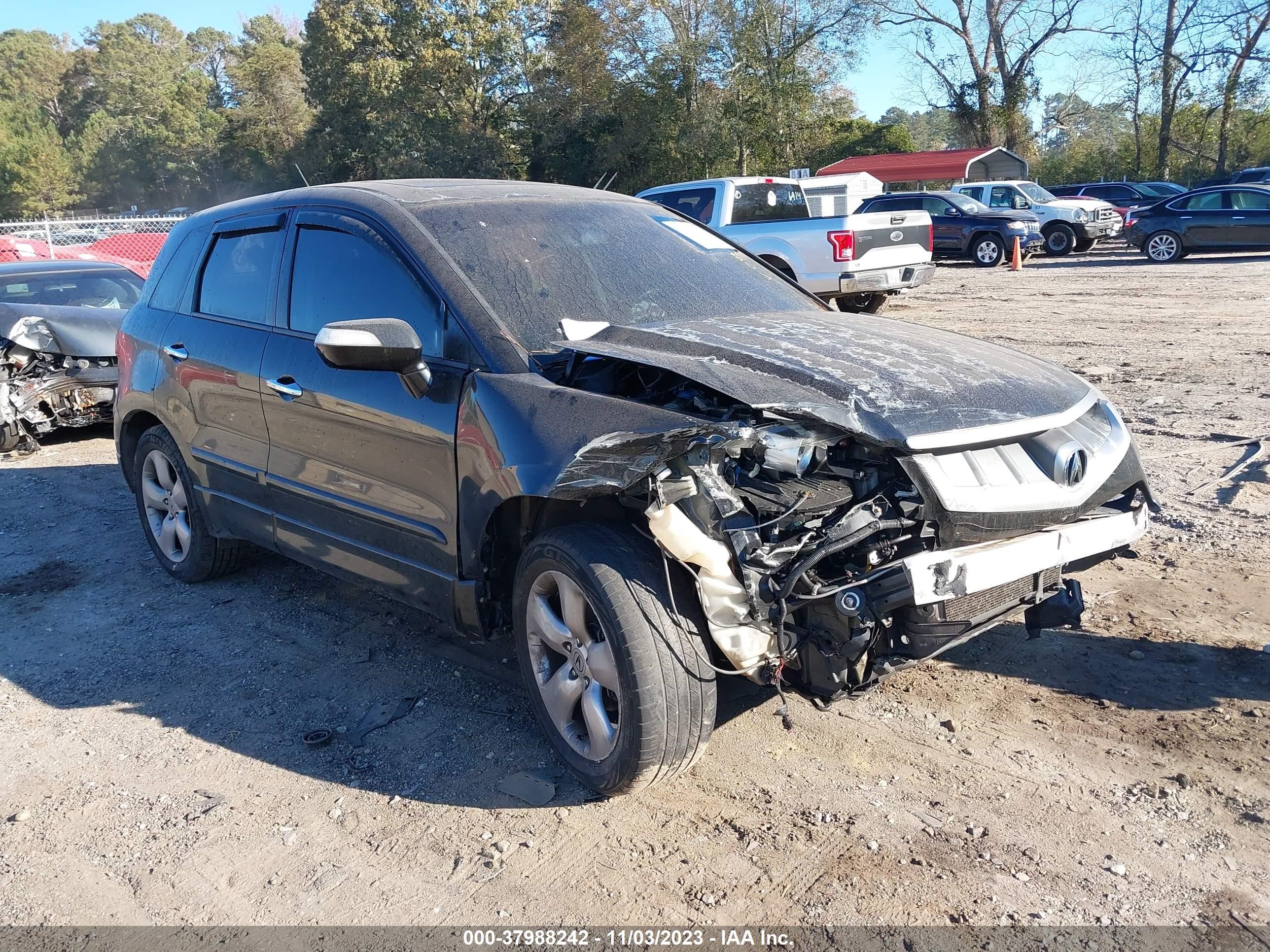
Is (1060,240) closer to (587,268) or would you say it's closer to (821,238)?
(821,238)

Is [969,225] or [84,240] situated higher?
[84,240]

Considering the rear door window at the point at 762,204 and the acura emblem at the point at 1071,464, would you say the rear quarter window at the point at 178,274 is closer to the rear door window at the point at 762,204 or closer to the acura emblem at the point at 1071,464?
the acura emblem at the point at 1071,464

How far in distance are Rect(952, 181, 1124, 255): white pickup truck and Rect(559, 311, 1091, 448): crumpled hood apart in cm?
2200

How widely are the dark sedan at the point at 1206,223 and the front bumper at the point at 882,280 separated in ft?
35.3

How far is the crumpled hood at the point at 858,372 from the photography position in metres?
3.01

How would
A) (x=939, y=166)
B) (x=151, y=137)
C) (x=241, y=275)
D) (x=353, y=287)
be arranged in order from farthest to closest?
1. (x=151, y=137)
2. (x=939, y=166)
3. (x=241, y=275)
4. (x=353, y=287)

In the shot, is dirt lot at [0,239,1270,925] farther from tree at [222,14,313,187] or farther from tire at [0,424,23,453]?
tree at [222,14,313,187]

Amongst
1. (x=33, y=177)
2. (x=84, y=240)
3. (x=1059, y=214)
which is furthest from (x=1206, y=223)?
(x=33, y=177)

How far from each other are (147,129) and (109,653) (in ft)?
A: 283

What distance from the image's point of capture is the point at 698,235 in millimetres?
4836

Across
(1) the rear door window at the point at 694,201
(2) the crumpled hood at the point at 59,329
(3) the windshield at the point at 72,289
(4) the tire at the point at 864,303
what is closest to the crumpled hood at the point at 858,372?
(2) the crumpled hood at the point at 59,329

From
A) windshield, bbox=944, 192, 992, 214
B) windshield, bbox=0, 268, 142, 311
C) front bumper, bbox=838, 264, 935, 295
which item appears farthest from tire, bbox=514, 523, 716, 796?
windshield, bbox=944, 192, 992, 214

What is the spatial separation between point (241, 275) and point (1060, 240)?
911 inches

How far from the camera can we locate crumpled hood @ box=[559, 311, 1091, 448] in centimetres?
301
